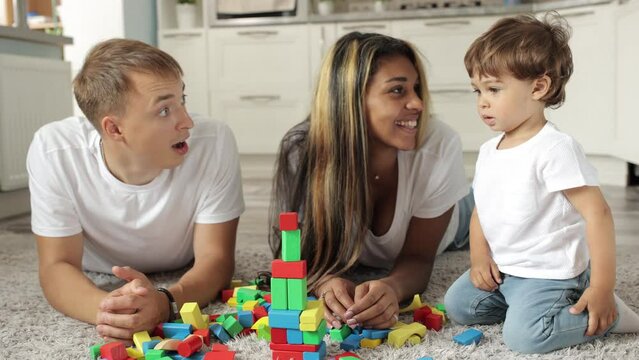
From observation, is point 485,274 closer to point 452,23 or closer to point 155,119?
point 155,119

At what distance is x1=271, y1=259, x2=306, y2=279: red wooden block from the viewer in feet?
3.86

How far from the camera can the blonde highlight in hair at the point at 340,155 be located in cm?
165

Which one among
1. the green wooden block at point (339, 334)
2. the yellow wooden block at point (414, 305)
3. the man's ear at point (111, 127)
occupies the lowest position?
the yellow wooden block at point (414, 305)

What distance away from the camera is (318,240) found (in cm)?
170

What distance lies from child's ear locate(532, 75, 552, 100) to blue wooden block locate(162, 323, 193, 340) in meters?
0.81

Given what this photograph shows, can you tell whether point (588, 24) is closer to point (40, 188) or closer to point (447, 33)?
point (447, 33)

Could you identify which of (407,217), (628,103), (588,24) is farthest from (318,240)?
(588,24)

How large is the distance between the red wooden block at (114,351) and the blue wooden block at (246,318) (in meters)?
0.25

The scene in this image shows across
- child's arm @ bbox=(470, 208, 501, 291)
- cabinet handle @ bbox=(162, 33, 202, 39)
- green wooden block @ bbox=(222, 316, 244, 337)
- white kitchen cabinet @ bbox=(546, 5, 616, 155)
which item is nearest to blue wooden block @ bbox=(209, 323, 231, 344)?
green wooden block @ bbox=(222, 316, 244, 337)

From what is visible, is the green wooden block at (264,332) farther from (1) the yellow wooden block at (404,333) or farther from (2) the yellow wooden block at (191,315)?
(1) the yellow wooden block at (404,333)

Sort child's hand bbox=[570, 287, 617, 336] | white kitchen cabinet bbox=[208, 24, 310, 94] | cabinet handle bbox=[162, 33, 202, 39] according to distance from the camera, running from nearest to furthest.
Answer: child's hand bbox=[570, 287, 617, 336] < white kitchen cabinet bbox=[208, 24, 310, 94] < cabinet handle bbox=[162, 33, 202, 39]

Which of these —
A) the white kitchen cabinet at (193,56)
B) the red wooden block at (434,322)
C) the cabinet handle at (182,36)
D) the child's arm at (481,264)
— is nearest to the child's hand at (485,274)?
the child's arm at (481,264)

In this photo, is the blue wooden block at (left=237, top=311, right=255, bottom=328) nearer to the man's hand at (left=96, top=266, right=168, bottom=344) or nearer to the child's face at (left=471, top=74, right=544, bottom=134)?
the man's hand at (left=96, top=266, right=168, bottom=344)

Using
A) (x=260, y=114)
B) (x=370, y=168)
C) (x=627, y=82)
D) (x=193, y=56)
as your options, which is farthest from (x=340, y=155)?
(x=193, y=56)
